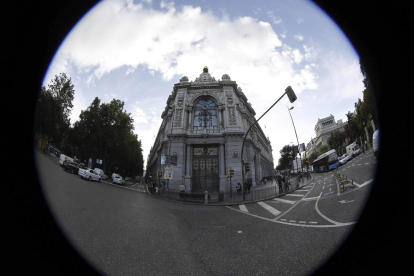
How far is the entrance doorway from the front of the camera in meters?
20.7

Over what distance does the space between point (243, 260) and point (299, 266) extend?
1086 mm

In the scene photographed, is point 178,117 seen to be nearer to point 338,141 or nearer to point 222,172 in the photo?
point 222,172

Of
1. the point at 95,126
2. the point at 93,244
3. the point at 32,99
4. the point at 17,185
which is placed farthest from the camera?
the point at 95,126

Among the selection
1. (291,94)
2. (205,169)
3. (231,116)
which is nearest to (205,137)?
(205,169)

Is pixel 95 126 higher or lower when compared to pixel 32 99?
higher

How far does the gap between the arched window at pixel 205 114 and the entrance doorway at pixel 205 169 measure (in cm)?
366

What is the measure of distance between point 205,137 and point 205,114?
433 cm

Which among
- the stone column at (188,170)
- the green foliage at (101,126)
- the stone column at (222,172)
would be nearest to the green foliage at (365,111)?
the stone column at (222,172)

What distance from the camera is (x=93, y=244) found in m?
3.55

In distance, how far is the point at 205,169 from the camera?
21484 millimetres

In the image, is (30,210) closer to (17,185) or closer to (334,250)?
(17,185)

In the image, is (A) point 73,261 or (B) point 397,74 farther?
(B) point 397,74

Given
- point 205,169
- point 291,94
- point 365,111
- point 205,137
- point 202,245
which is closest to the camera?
point 202,245

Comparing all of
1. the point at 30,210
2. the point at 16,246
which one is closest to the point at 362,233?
the point at 16,246
